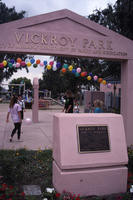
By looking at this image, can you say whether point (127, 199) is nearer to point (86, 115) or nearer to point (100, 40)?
point (86, 115)

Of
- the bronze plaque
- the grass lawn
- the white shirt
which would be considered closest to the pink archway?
the white shirt

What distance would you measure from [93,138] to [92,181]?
72 centimetres

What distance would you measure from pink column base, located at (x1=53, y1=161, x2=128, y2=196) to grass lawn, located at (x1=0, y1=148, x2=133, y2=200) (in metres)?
0.13

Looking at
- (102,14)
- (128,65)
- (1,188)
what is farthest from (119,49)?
(102,14)

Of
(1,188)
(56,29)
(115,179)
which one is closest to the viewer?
(1,188)

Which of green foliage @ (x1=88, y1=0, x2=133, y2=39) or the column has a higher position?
green foliage @ (x1=88, y1=0, x2=133, y2=39)

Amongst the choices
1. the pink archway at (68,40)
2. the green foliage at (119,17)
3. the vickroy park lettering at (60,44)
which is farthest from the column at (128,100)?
the green foliage at (119,17)

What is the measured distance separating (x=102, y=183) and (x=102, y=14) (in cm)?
1245

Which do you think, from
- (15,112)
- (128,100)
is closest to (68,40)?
(128,100)

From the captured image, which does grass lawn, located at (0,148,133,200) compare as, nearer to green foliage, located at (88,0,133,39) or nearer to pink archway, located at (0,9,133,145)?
pink archway, located at (0,9,133,145)

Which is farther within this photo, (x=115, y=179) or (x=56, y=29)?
(x=56, y=29)

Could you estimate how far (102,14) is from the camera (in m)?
14.4

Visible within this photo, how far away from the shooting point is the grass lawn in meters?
3.94

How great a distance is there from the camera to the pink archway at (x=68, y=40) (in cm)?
633
